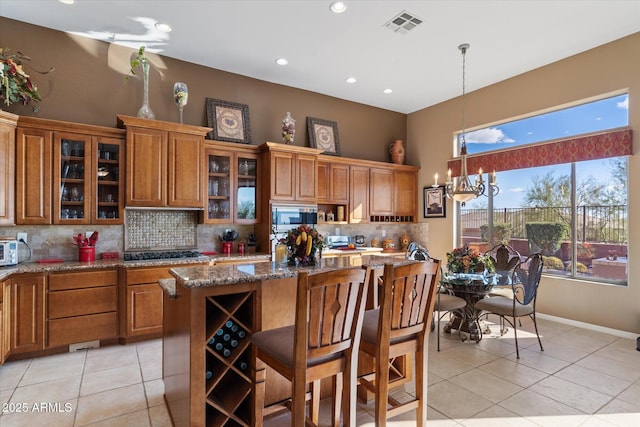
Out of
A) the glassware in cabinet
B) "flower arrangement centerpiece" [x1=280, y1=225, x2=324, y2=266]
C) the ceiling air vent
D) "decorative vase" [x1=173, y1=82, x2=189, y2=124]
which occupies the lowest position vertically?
"flower arrangement centerpiece" [x1=280, y1=225, x2=324, y2=266]

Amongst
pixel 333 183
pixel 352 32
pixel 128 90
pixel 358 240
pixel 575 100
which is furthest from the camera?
pixel 358 240

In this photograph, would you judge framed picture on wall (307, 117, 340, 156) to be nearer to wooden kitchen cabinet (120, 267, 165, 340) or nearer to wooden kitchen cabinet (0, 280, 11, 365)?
wooden kitchen cabinet (120, 267, 165, 340)

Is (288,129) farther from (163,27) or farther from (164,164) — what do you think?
(163,27)

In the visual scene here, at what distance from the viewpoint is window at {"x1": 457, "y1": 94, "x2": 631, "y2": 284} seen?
13.5 feet

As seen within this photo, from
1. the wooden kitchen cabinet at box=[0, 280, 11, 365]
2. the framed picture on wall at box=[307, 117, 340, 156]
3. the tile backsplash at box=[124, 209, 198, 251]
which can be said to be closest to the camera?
the wooden kitchen cabinet at box=[0, 280, 11, 365]

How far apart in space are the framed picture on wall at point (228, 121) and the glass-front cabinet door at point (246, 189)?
0.32 metres

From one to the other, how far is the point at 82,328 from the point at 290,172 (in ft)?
10.1

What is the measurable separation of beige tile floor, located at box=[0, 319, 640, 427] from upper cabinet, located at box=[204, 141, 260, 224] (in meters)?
1.79

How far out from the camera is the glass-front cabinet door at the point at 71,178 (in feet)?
11.9

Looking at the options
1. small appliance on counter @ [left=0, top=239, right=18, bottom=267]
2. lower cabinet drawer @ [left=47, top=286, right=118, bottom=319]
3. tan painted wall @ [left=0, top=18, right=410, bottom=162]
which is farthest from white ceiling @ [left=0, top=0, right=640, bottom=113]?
lower cabinet drawer @ [left=47, top=286, right=118, bottom=319]

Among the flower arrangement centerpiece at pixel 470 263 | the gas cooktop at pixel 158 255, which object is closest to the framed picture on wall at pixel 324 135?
the gas cooktop at pixel 158 255

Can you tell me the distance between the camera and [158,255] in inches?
163

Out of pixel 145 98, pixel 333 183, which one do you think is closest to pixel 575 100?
pixel 333 183

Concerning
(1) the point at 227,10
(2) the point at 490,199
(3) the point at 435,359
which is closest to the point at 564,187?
(2) the point at 490,199
